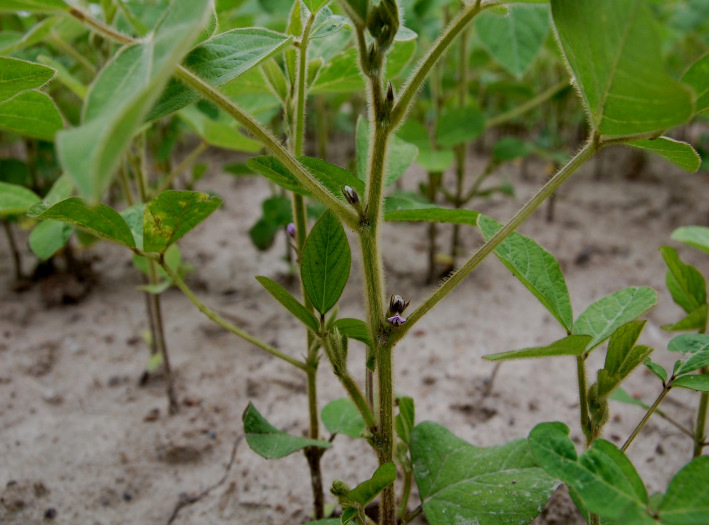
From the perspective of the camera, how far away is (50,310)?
1672 millimetres

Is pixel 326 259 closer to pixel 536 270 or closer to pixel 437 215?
pixel 437 215

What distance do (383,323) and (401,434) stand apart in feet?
0.80

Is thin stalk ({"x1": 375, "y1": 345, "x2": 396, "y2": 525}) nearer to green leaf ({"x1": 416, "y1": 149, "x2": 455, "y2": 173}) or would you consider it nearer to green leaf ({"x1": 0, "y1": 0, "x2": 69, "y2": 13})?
green leaf ({"x1": 0, "y1": 0, "x2": 69, "y2": 13})

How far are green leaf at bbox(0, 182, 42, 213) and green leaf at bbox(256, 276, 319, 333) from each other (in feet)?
1.96

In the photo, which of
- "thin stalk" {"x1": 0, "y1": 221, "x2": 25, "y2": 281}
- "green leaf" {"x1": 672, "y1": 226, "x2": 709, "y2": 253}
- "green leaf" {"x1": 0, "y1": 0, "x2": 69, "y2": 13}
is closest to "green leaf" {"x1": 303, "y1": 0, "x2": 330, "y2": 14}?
"green leaf" {"x1": 0, "y1": 0, "x2": 69, "y2": 13}

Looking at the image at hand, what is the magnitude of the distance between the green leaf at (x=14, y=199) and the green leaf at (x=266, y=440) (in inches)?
23.2

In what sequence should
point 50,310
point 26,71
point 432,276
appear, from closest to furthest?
point 26,71 → point 50,310 → point 432,276

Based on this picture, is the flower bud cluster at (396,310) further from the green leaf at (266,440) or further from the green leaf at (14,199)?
the green leaf at (14,199)

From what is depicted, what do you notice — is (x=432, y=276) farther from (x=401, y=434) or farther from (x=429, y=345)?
(x=401, y=434)

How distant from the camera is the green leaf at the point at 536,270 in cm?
68

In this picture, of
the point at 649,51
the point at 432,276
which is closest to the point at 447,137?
the point at 432,276

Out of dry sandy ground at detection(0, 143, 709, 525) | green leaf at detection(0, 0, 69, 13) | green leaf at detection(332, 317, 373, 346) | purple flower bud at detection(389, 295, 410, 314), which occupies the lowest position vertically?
dry sandy ground at detection(0, 143, 709, 525)

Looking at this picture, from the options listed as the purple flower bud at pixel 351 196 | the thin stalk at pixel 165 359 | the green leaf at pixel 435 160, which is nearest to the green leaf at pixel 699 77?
the purple flower bud at pixel 351 196

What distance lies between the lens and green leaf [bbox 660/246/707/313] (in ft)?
2.65
